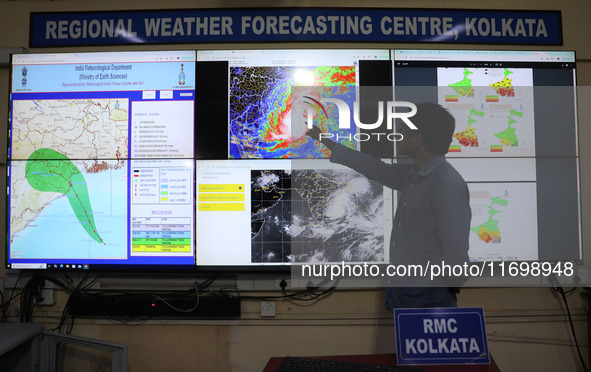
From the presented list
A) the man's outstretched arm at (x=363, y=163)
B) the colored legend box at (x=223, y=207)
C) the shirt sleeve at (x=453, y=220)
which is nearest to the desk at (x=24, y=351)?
the colored legend box at (x=223, y=207)

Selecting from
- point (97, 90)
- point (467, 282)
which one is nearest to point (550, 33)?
point (467, 282)

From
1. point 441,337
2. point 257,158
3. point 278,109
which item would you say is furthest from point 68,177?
point 441,337

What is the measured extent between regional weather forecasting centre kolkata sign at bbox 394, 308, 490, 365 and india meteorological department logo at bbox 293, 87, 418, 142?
3.32 feet

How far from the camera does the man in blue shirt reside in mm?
1730

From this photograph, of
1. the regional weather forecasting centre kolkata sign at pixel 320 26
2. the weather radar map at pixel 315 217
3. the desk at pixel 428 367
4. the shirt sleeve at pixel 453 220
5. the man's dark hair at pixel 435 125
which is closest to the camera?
the desk at pixel 428 367

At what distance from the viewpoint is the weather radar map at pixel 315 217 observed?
2.00 meters

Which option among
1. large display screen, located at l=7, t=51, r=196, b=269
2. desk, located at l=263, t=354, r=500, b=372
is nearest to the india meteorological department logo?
large display screen, located at l=7, t=51, r=196, b=269

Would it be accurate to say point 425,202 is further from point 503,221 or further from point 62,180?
point 62,180

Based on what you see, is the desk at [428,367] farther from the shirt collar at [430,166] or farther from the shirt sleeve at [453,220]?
the shirt collar at [430,166]

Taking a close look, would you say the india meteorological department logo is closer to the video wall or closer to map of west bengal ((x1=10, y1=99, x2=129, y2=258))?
the video wall

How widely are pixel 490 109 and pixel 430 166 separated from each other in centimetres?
60

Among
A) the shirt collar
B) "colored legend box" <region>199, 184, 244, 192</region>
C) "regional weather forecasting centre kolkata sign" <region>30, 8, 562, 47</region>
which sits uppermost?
"regional weather forecasting centre kolkata sign" <region>30, 8, 562, 47</region>

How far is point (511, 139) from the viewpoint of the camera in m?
2.03

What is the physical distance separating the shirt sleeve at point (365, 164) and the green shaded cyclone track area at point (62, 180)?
4.71 ft
